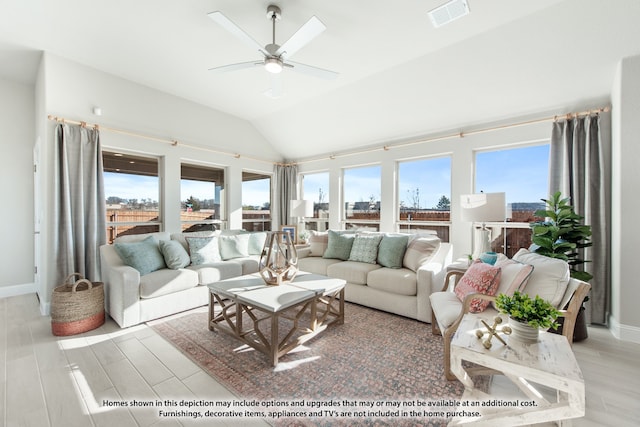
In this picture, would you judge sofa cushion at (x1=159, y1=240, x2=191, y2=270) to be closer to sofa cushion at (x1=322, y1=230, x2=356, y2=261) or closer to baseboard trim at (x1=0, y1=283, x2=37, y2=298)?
sofa cushion at (x1=322, y1=230, x2=356, y2=261)

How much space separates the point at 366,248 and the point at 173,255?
2.45m

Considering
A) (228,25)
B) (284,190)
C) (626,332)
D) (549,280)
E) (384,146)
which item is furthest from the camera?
(284,190)

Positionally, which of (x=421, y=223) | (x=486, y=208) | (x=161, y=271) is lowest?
(x=161, y=271)

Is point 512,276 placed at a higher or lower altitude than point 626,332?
higher

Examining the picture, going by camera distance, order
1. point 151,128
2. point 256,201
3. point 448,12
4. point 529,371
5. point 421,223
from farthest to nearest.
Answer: point 256,201
point 421,223
point 151,128
point 448,12
point 529,371

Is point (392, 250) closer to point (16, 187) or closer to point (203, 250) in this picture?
point (203, 250)

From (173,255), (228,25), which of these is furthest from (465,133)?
(173,255)

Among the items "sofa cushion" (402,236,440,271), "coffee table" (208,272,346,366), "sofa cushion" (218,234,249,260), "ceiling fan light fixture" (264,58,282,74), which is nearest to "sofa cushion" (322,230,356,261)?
"sofa cushion" (402,236,440,271)

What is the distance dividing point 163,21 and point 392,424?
3751mm

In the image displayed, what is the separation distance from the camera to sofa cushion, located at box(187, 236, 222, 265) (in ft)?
11.5

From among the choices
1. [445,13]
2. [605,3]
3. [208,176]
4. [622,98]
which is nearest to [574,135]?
[622,98]

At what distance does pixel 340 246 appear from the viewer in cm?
388

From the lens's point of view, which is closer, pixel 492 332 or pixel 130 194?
pixel 492 332

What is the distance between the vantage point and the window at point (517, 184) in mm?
3420
